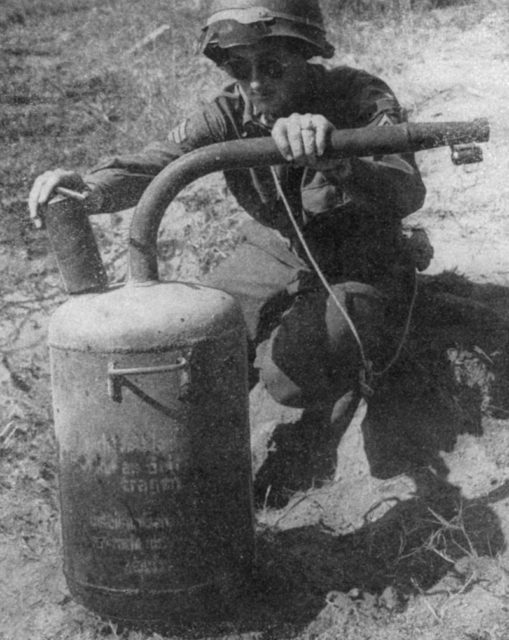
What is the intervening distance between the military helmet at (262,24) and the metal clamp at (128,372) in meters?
1.29

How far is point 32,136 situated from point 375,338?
3762mm

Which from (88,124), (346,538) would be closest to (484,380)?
(346,538)

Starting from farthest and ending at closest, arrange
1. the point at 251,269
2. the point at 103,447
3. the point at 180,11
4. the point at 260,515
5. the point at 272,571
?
the point at 180,11 < the point at 251,269 < the point at 260,515 < the point at 272,571 < the point at 103,447

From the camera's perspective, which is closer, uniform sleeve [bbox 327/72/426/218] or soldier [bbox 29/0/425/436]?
uniform sleeve [bbox 327/72/426/218]

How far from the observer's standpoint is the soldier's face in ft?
10.6

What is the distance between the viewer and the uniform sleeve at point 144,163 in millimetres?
3084

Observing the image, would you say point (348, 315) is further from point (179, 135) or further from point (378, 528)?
point (179, 135)

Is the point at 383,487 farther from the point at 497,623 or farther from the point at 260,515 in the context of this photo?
the point at 497,623

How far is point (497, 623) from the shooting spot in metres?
2.60

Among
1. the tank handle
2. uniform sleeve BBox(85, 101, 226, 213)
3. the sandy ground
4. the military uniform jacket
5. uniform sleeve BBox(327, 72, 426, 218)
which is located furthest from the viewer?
the military uniform jacket

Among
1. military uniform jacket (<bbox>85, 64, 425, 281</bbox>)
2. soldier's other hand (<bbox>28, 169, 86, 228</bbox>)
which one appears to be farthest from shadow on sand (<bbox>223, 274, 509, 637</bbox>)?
soldier's other hand (<bbox>28, 169, 86, 228</bbox>)

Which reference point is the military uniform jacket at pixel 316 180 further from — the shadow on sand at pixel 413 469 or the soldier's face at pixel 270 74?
the shadow on sand at pixel 413 469

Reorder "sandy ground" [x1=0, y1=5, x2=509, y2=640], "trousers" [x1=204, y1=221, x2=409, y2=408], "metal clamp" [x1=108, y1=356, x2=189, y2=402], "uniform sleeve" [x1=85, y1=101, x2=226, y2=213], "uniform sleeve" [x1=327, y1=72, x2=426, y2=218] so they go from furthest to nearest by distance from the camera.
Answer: "trousers" [x1=204, y1=221, x2=409, y2=408], "uniform sleeve" [x1=85, y1=101, x2=226, y2=213], "uniform sleeve" [x1=327, y1=72, x2=426, y2=218], "sandy ground" [x1=0, y1=5, x2=509, y2=640], "metal clamp" [x1=108, y1=356, x2=189, y2=402]

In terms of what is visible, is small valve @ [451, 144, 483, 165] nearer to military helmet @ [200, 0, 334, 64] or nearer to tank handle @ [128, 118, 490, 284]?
tank handle @ [128, 118, 490, 284]
